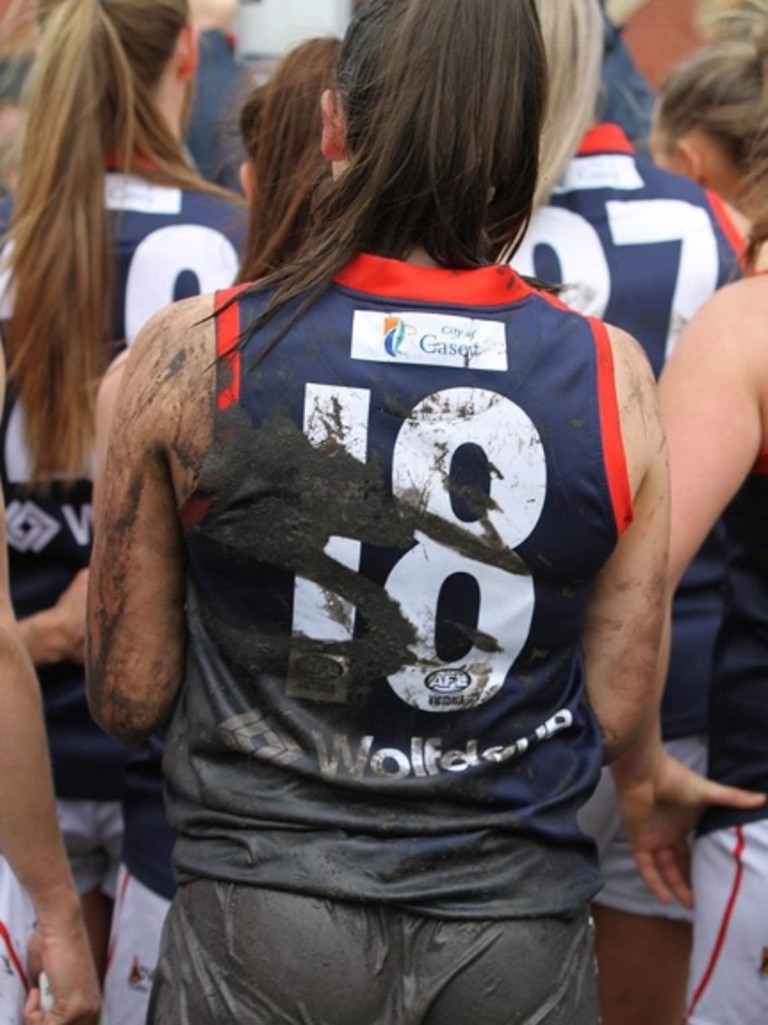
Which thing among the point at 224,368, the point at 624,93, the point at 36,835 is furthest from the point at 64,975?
the point at 624,93

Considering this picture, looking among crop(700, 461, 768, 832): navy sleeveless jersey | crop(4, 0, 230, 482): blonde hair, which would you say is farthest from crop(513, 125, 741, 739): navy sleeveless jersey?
crop(4, 0, 230, 482): blonde hair

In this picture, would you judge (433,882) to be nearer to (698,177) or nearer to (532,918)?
(532,918)

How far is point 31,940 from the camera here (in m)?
2.42

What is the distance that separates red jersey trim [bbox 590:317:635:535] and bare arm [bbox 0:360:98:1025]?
78cm

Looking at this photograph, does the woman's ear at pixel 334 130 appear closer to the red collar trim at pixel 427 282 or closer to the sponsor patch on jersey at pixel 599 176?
the red collar trim at pixel 427 282

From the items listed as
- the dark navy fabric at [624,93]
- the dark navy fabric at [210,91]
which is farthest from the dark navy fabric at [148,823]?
the dark navy fabric at [624,93]

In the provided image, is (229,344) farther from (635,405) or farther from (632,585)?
(632,585)

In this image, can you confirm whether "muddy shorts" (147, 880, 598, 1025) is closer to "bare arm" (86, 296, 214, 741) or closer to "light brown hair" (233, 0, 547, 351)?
"bare arm" (86, 296, 214, 741)

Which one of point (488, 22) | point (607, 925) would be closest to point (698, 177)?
point (607, 925)

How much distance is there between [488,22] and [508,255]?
13.9 inches

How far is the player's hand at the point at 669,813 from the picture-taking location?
2.75 metres

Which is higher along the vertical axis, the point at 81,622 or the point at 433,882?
the point at 433,882

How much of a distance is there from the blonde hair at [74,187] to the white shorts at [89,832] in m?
0.68

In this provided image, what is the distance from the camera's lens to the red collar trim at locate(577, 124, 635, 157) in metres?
3.44
